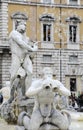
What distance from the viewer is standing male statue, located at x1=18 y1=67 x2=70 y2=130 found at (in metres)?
7.33

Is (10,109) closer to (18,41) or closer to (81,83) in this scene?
(18,41)

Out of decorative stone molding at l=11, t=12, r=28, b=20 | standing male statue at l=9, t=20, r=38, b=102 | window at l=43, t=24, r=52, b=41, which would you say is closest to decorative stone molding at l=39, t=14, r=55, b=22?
window at l=43, t=24, r=52, b=41

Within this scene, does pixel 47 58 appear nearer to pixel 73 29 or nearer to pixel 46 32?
pixel 46 32

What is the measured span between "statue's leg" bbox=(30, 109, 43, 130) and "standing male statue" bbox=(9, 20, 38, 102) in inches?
146

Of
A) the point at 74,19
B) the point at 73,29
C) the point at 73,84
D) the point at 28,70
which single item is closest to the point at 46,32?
the point at 73,29

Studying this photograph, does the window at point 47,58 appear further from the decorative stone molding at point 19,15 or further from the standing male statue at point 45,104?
the standing male statue at point 45,104

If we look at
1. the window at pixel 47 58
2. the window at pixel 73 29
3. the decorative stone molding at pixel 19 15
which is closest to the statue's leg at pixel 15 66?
the decorative stone molding at pixel 19 15

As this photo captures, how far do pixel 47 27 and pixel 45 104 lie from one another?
34477 millimetres

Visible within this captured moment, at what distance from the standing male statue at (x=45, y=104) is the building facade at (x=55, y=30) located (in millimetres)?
32744

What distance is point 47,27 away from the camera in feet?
137

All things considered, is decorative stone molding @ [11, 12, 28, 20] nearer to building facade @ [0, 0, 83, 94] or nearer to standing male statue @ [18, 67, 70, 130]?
building facade @ [0, 0, 83, 94]

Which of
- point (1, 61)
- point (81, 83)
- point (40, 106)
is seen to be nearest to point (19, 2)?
point (1, 61)

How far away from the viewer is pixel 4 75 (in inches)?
1569

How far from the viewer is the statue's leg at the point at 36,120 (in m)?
7.54
